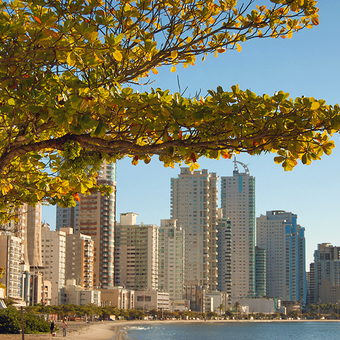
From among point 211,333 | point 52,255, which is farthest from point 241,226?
point 211,333

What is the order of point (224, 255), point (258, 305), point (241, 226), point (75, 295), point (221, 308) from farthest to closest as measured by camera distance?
point (241, 226) < point (224, 255) < point (258, 305) < point (221, 308) < point (75, 295)

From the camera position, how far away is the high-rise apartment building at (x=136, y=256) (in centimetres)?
15462

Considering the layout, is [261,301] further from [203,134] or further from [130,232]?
[203,134]

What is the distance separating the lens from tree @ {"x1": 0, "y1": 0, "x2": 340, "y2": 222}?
17.2ft

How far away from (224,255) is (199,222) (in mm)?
25831

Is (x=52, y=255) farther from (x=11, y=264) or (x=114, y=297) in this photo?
(x=11, y=264)

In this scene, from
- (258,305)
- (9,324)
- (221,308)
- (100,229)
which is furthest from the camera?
(258,305)

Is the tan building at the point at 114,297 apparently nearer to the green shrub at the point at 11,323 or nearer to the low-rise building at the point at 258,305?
the low-rise building at the point at 258,305

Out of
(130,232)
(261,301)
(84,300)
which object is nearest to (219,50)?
(84,300)

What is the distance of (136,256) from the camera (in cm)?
15700

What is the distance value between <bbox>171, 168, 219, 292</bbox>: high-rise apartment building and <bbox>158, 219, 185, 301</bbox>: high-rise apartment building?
8038 mm

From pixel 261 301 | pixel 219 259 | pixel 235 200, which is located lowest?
pixel 261 301

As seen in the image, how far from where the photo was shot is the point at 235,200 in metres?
195

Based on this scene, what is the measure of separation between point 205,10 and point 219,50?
2.11 feet
